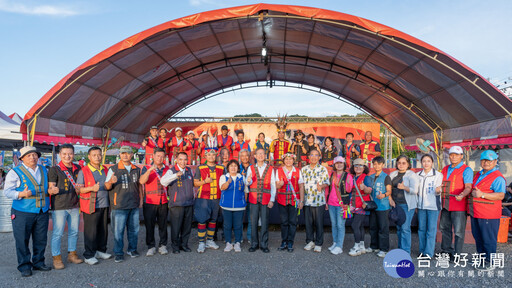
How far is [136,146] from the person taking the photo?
13172 millimetres

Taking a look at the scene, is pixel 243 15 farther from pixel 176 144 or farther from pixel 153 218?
pixel 153 218

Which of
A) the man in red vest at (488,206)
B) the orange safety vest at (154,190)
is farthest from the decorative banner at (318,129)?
the man in red vest at (488,206)

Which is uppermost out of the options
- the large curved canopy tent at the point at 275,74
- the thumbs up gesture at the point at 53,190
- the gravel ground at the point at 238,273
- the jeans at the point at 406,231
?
the large curved canopy tent at the point at 275,74

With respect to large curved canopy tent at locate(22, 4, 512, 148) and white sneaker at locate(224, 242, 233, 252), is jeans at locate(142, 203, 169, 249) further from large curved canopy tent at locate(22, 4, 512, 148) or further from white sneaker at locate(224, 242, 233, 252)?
large curved canopy tent at locate(22, 4, 512, 148)

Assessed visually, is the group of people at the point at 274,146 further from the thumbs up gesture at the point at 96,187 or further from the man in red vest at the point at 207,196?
the thumbs up gesture at the point at 96,187

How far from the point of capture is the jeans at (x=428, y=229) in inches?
164

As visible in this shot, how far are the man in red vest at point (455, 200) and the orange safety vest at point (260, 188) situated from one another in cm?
256

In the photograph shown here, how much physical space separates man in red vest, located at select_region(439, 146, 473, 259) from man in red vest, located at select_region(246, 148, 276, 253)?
252cm

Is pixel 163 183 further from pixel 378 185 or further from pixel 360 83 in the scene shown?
pixel 360 83

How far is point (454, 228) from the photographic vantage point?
4242mm

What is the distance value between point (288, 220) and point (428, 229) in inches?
79.7

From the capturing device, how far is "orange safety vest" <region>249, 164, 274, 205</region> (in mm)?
4566

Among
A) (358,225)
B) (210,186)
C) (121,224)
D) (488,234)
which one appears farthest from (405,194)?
(121,224)

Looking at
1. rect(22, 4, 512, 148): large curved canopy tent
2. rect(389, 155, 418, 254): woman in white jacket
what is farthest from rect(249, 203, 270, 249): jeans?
rect(22, 4, 512, 148): large curved canopy tent
